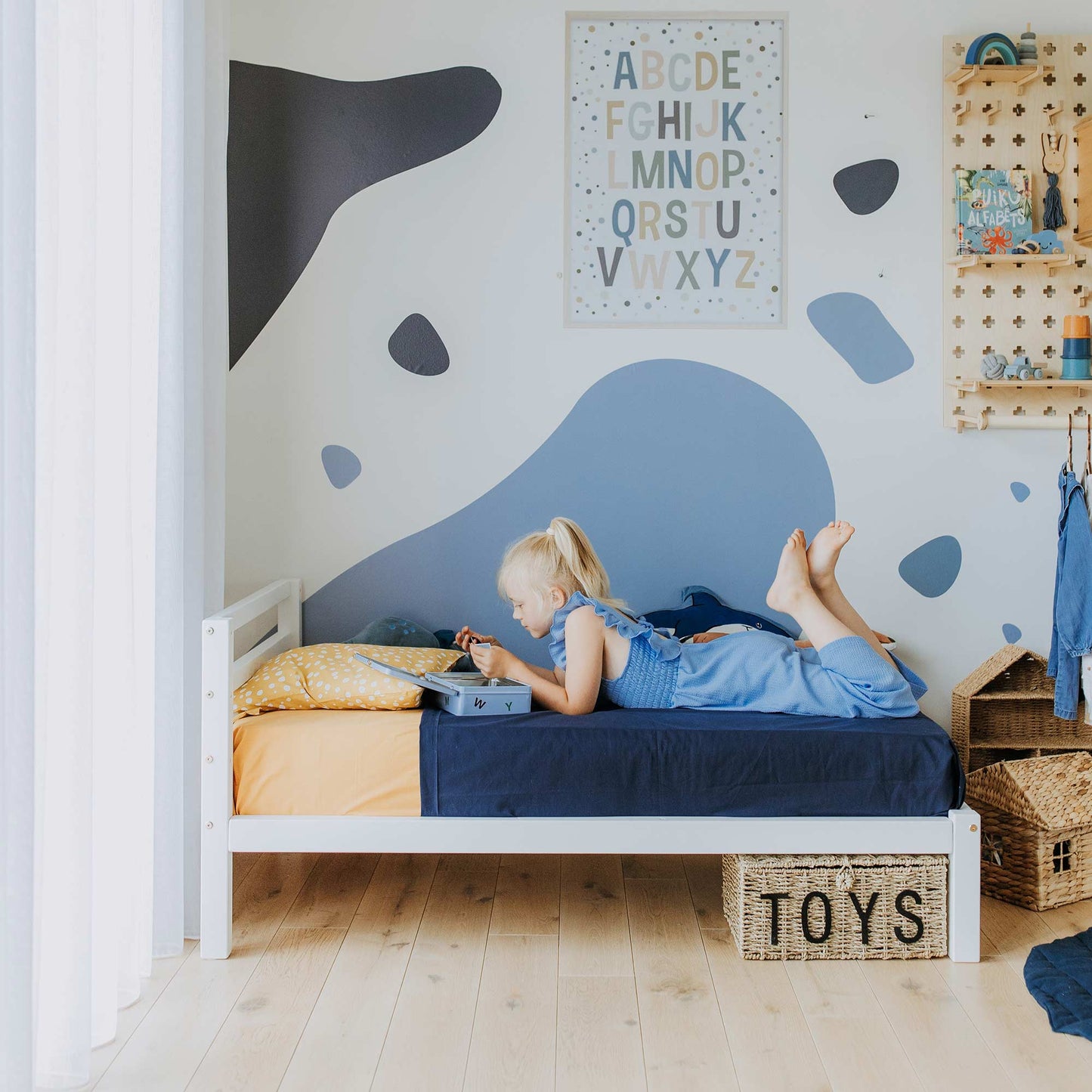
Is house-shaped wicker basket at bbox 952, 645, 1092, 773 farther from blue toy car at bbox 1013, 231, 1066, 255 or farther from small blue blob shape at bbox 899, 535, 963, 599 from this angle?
blue toy car at bbox 1013, 231, 1066, 255

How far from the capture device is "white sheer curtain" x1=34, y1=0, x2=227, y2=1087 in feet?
5.39

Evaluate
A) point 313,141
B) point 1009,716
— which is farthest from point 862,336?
point 313,141

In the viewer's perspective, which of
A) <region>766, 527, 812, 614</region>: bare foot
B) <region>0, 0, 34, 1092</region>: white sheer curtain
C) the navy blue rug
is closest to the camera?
<region>0, 0, 34, 1092</region>: white sheer curtain

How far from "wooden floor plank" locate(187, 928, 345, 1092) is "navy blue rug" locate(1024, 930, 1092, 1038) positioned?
1303 mm

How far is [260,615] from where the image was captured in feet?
9.30

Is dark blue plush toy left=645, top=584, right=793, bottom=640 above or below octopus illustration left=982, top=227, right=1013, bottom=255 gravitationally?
below

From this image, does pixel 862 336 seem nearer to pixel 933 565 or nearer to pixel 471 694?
pixel 933 565

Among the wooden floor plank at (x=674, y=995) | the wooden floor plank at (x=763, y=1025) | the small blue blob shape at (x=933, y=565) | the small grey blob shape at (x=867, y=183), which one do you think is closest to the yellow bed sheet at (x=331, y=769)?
the wooden floor plank at (x=674, y=995)

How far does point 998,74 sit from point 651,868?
7.28ft

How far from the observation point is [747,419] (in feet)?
9.74

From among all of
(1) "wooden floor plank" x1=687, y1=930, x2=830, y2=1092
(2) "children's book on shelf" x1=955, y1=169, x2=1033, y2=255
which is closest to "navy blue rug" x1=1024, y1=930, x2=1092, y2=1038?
(1) "wooden floor plank" x1=687, y1=930, x2=830, y2=1092

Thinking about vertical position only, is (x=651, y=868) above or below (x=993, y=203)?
below

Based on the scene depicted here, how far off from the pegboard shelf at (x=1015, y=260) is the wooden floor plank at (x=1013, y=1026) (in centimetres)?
168

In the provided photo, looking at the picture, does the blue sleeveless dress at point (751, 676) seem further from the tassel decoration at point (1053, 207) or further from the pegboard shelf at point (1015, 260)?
the tassel decoration at point (1053, 207)
